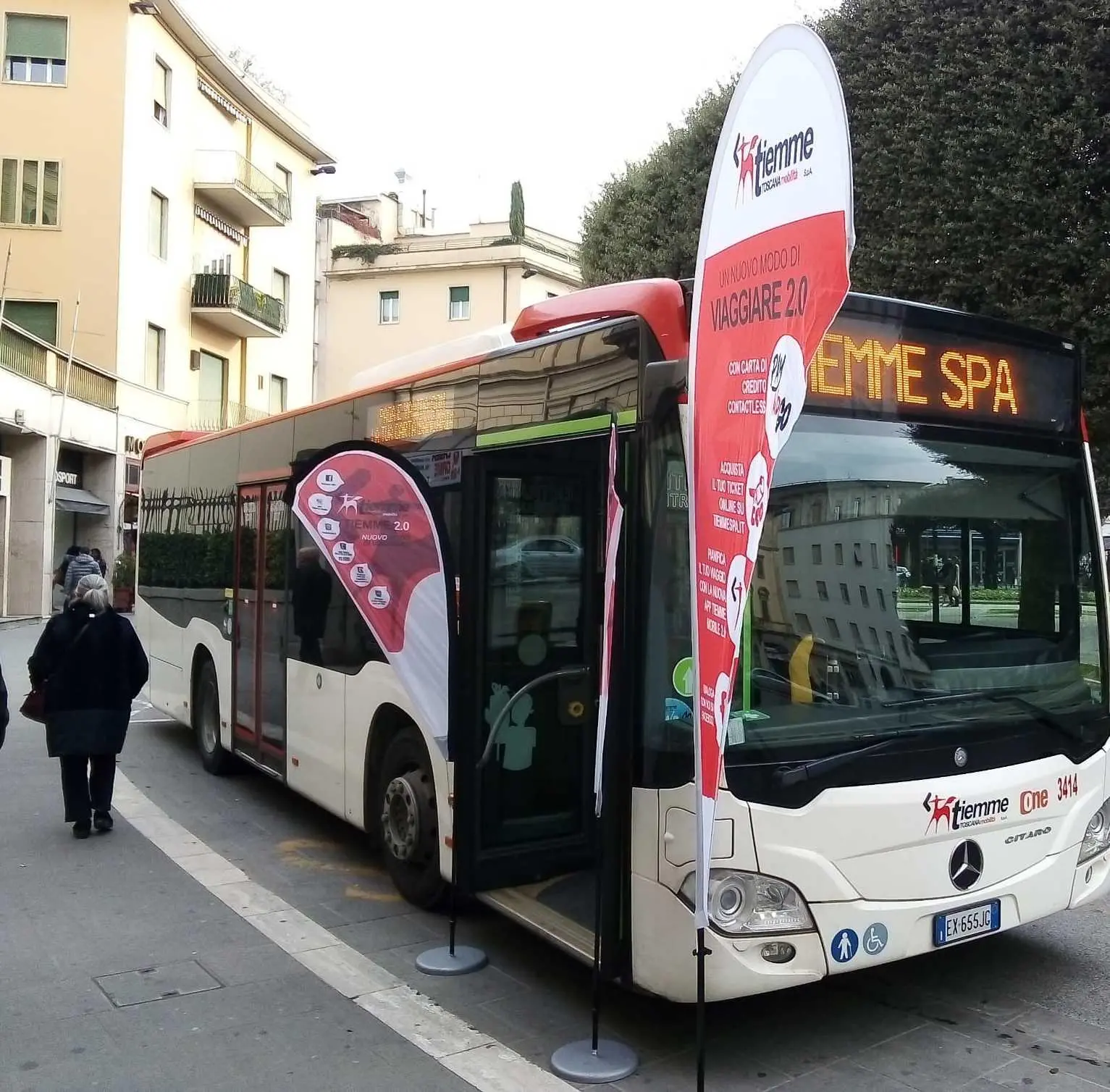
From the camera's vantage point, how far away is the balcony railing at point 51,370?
2259cm

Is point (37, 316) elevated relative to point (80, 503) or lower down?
elevated

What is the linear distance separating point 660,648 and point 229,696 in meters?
5.46

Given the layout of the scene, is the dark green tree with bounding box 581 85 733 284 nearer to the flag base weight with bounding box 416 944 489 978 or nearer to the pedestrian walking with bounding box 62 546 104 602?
the flag base weight with bounding box 416 944 489 978

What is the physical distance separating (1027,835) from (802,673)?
49.0 inches

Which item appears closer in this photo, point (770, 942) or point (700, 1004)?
point (700, 1004)

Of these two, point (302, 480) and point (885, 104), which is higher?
point (885, 104)

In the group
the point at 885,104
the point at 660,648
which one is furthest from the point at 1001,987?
the point at 885,104

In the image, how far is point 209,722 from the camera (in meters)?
9.11

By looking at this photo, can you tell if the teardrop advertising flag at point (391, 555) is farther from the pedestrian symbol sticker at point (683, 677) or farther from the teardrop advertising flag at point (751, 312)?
the teardrop advertising flag at point (751, 312)

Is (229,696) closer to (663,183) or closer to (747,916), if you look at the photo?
(747,916)

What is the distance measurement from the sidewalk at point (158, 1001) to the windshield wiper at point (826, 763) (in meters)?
1.54

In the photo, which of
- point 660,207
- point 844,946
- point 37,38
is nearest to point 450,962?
point 844,946

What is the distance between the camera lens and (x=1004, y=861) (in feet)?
13.8

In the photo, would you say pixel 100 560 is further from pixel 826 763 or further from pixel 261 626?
pixel 826 763
